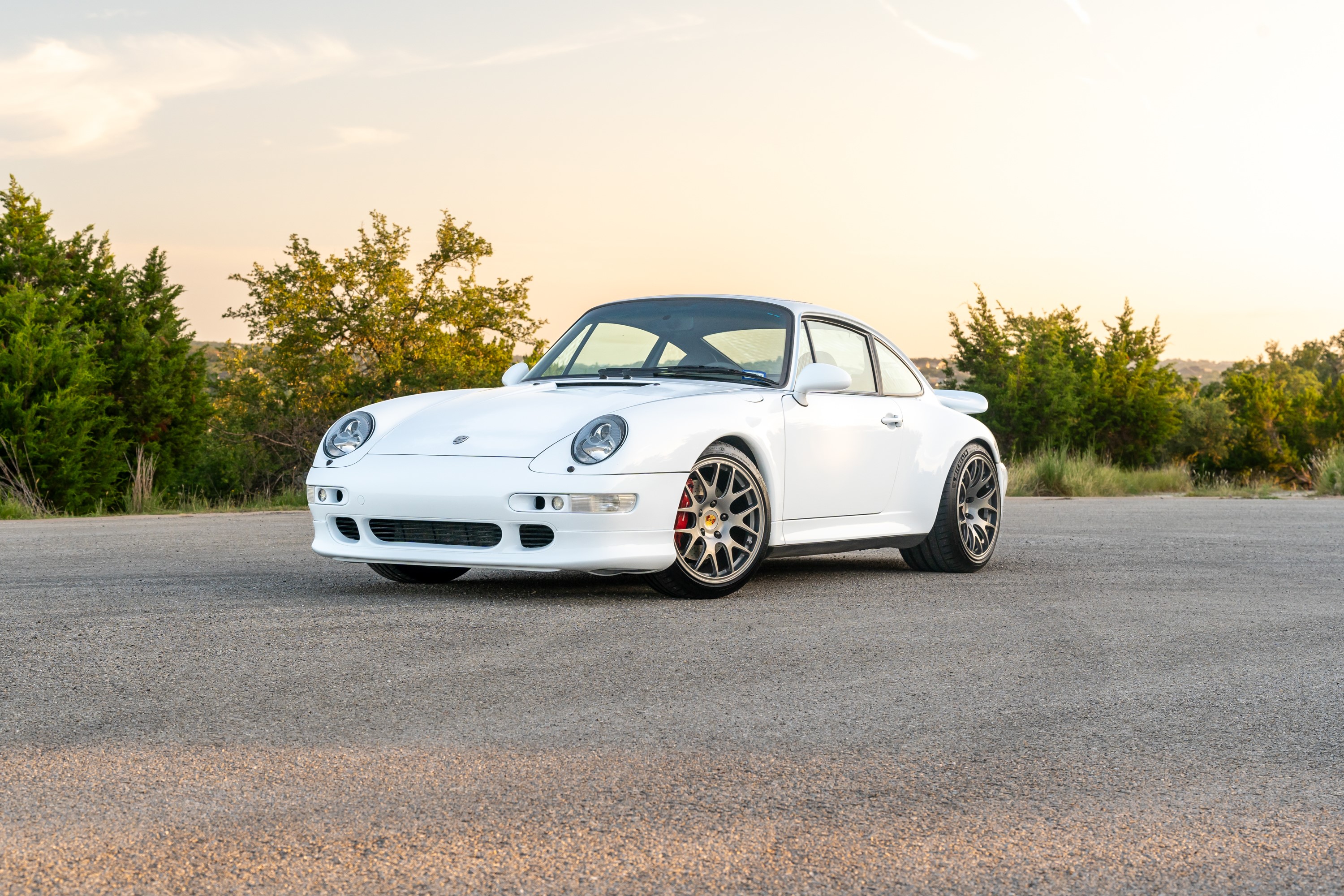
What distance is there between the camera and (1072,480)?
19.9m

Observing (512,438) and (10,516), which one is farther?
(10,516)

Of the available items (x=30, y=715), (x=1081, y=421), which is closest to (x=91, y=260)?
(x=1081, y=421)

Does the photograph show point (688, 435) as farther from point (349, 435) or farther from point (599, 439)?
point (349, 435)

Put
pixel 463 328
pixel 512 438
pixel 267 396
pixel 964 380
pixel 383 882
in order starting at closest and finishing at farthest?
pixel 383 882
pixel 512 438
pixel 267 396
pixel 964 380
pixel 463 328

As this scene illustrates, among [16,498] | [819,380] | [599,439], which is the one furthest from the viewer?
[16,498]

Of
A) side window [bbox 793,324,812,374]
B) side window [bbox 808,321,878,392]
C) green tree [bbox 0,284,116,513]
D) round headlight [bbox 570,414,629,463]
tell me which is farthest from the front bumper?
green tree [bbox 0,284,116,513]

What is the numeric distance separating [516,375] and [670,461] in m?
1.97

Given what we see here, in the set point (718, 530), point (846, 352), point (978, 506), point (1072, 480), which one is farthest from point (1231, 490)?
point (718, 530)

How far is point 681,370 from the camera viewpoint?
7.11 metres

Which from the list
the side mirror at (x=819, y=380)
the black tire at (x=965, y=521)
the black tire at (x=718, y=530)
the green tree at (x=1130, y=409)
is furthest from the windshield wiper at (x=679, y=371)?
the green tree at (x=1130, y=409)

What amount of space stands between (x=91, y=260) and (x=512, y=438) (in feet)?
106

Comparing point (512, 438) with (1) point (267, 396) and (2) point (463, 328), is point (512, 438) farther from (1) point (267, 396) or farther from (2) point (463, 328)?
(2) point (463, 328)

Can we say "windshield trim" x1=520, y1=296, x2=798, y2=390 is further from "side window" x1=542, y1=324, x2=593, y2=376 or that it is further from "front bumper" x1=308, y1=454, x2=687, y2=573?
"front bumper" x1=308, y1=454, x2=687, y2=573

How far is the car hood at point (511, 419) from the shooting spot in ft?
19.7
